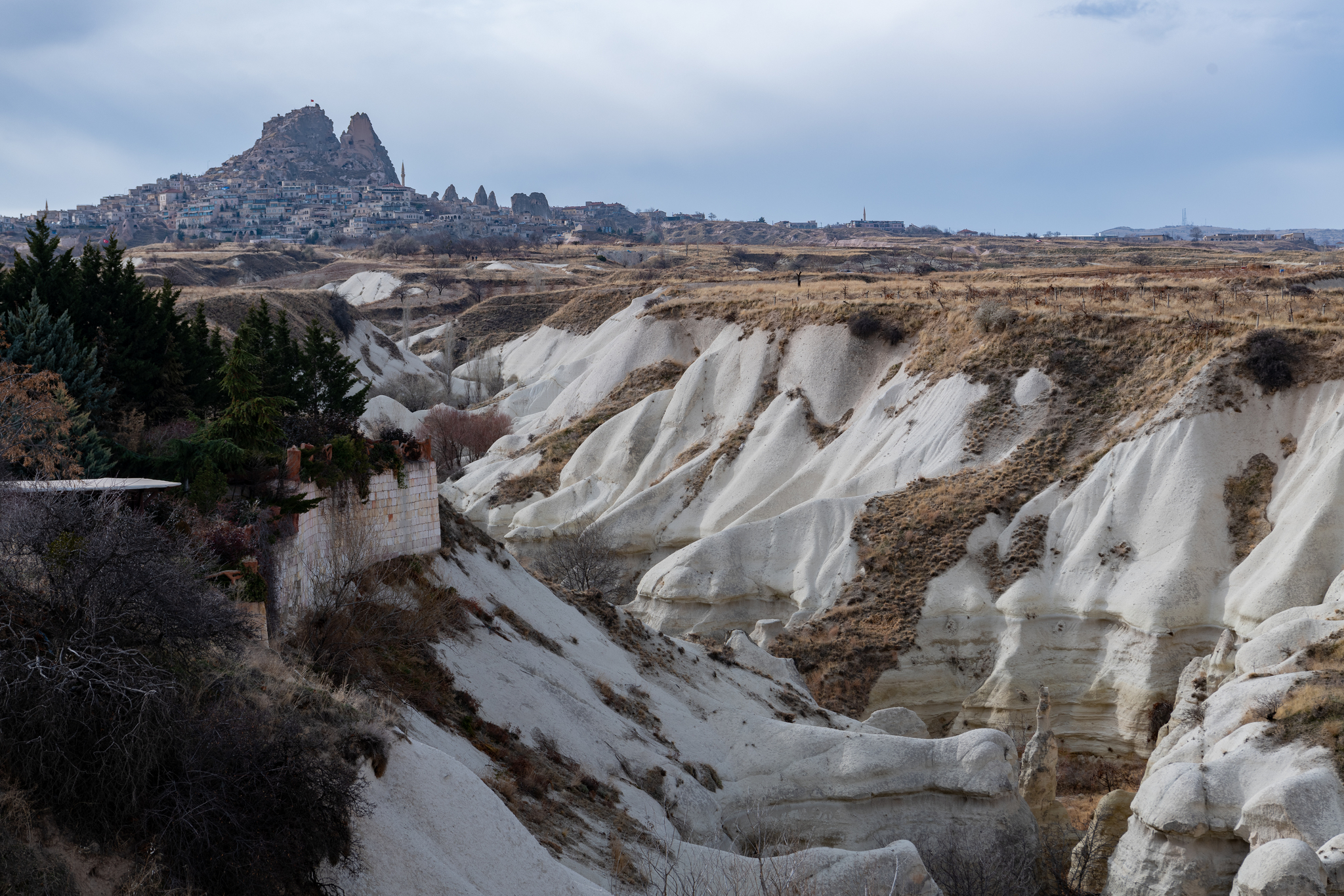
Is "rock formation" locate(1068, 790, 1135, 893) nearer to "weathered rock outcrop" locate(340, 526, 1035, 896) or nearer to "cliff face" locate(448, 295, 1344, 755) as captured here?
"weathered rock outcrop" locate(340, 526, 1035, 896)

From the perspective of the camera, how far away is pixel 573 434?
2391 inches

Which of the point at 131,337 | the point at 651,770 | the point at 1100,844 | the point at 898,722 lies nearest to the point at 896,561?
the point at 898,722

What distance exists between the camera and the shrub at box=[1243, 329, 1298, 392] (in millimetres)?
37281

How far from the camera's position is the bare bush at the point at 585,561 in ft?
144

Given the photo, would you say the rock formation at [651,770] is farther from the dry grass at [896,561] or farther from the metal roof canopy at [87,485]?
the dry grass at [896,561]

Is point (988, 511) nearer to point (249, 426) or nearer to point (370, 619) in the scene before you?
point (370, 619)

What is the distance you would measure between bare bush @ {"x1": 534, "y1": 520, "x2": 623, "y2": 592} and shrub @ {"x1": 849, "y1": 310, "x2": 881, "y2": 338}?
1681 cm

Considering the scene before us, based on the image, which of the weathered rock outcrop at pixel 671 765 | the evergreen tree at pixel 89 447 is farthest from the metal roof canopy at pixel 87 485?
the weathered rock outcrop at pixel 671 765

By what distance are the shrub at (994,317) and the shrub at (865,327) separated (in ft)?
20.1

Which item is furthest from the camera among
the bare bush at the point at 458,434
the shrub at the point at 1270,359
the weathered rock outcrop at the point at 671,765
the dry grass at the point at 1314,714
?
the bare bush at the point at 458,434

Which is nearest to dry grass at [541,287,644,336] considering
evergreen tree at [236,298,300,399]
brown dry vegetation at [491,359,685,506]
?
brown dry vegetation at [491,359,685,506]

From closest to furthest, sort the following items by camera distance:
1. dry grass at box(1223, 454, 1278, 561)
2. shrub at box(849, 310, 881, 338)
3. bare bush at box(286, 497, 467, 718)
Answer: bare bush at box(286, 497, 467, 718) < dry grass at box(1223, 454, 1278, 561) < shrub at box(849, 310, 881, 338)

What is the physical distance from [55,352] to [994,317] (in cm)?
3689

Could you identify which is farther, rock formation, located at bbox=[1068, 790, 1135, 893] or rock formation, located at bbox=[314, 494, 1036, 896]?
rock formation, located at bbox=[1068, 790, 1135, 893]
